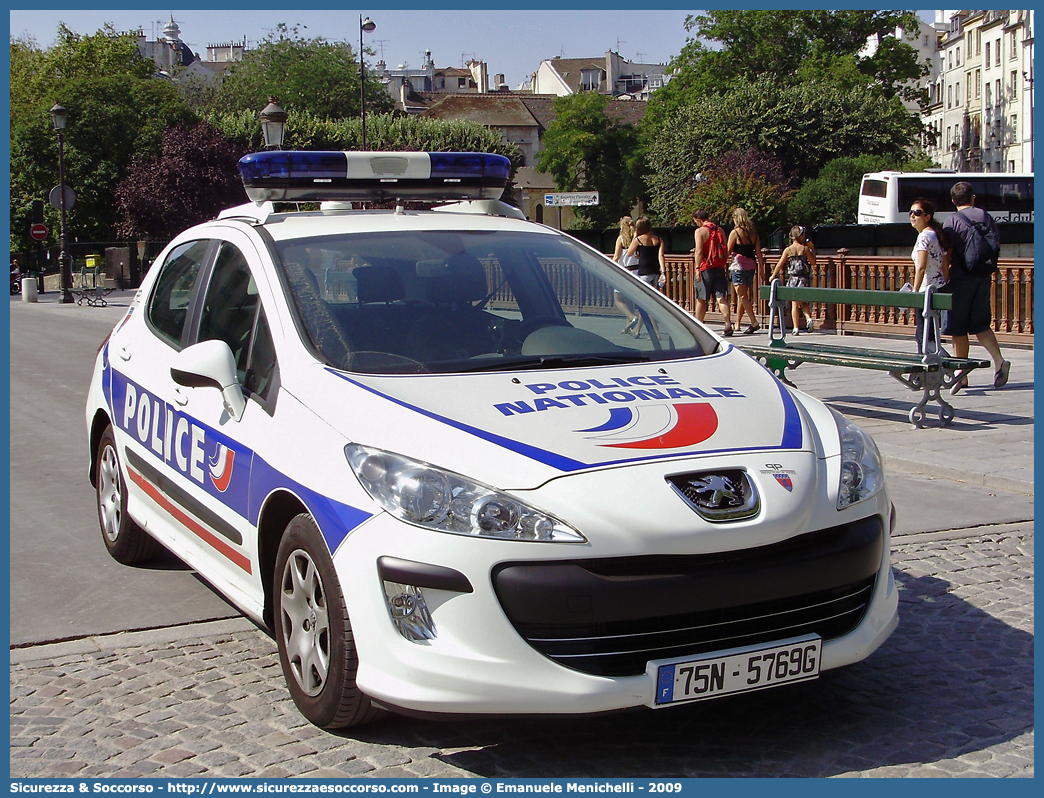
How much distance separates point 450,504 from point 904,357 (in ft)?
23.5

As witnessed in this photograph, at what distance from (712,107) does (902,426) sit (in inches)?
1948

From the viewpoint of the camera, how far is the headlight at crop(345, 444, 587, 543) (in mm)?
3355

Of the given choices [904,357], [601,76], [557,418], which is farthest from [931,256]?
[601,76]

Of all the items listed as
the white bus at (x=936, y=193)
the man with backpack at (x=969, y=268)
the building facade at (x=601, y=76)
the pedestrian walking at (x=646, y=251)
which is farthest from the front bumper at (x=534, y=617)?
the building facade at (x=601, y=76)

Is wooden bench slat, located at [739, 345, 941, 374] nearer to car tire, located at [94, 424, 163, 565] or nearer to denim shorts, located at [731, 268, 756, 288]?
car tire, located at [94, 424, 163, 565]

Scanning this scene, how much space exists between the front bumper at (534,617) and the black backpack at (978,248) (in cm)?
853

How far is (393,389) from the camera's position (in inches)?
155

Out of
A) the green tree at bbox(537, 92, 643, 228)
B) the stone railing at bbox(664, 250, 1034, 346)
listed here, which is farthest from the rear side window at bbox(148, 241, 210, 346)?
the green tree at bbox(537, 92, 643, 228)

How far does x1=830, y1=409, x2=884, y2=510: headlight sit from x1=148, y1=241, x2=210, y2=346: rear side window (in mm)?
2710

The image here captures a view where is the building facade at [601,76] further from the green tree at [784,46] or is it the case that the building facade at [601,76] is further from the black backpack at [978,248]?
the black backpack at [978,248]

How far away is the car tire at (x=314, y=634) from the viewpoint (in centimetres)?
357

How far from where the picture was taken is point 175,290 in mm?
5398

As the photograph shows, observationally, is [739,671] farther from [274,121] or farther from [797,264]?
[274,121]
